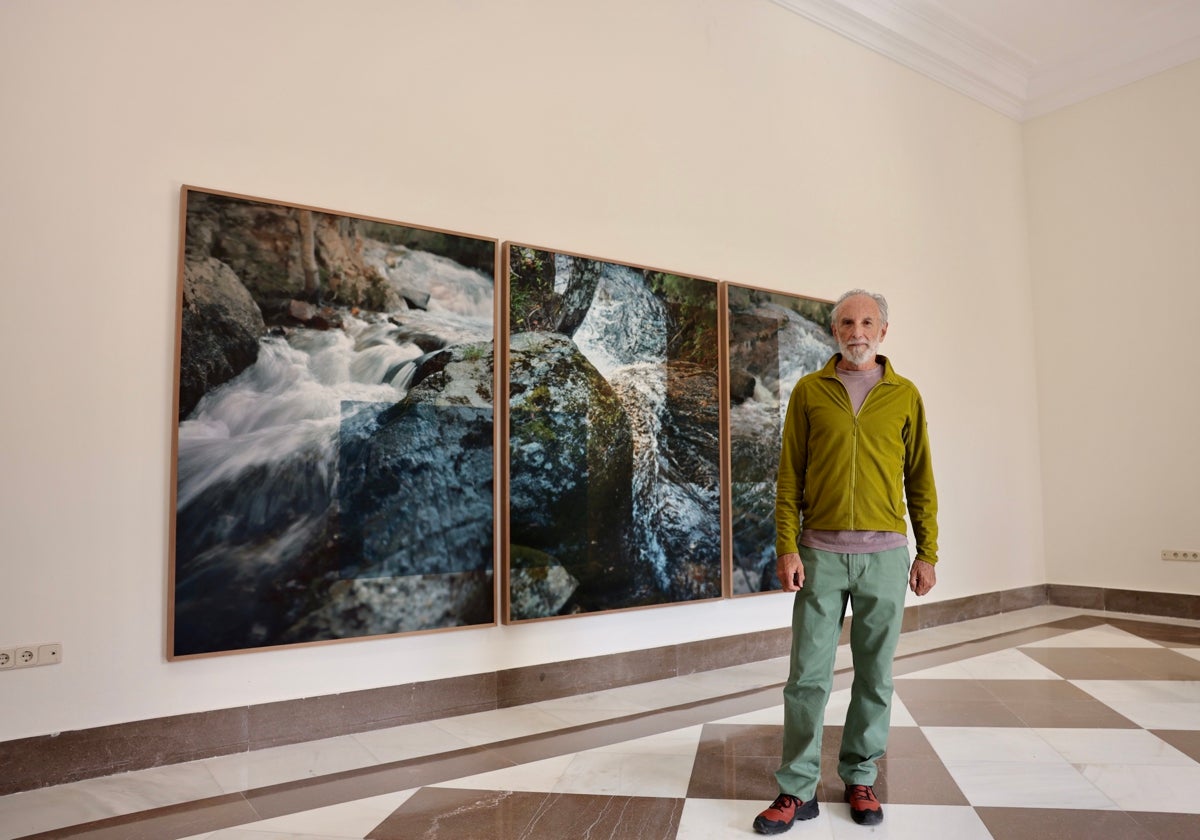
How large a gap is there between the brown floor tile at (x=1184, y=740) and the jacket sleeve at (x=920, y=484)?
1480mm

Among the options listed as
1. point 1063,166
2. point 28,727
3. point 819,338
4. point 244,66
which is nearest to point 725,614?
point 819,338

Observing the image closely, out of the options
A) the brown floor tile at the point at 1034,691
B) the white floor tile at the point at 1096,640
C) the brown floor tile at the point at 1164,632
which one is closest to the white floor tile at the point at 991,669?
the brown floor tile at the point at 1034,691

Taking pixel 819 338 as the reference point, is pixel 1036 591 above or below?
below

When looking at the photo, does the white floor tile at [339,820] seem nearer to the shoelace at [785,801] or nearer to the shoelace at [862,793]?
the shoelace at [785,801]

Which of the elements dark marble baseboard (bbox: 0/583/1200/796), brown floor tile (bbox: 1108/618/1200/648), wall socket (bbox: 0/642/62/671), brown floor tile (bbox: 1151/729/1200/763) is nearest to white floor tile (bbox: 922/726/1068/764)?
brown floor tile (bbox: 1151/729/1200/763)

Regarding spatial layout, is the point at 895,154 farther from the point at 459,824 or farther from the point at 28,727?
the point at 28,727

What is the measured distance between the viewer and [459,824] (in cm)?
267

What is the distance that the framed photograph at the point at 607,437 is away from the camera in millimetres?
4141

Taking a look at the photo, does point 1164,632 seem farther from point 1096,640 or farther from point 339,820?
point 339,820

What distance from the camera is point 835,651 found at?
276 cm

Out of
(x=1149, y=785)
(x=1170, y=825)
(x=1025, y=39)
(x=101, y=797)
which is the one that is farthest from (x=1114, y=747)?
(x=1025, y=39)

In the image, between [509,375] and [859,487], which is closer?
[859,487]

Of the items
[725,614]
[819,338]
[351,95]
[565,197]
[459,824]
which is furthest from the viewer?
[819,338]

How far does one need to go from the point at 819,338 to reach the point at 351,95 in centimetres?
331
